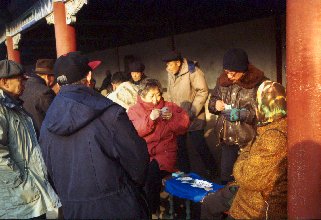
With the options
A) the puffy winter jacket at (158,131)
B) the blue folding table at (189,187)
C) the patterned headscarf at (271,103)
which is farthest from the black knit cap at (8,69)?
the patterned headscarf at (271,103)

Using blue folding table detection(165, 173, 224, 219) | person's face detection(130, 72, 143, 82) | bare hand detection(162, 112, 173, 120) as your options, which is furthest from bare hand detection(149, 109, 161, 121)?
person's face detection(130, 72, 143, 82)

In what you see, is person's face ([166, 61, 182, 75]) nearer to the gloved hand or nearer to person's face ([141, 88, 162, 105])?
person's face ([141, 88, 162, 105])

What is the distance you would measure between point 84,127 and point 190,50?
663 centimetres

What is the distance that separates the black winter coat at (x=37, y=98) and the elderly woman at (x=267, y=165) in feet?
8.79

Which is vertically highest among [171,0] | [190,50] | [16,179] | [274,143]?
[171,0]

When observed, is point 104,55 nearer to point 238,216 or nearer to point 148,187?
point 148,187

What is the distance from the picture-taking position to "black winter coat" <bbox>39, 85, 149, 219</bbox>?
7.25ft

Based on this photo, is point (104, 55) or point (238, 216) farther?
point (104, 55)

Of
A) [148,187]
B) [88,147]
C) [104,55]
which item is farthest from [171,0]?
[104,55]

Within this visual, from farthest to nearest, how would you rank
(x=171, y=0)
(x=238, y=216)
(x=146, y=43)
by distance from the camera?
(x=146, y=43) → (x=171, y=0) → (x=238, y=216)

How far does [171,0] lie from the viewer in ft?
22.2

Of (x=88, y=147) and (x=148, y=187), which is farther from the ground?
(x=88, y=147)

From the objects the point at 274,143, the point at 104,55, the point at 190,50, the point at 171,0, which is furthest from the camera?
the point at 104,55

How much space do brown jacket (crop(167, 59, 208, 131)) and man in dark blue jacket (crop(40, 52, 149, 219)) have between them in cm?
311
